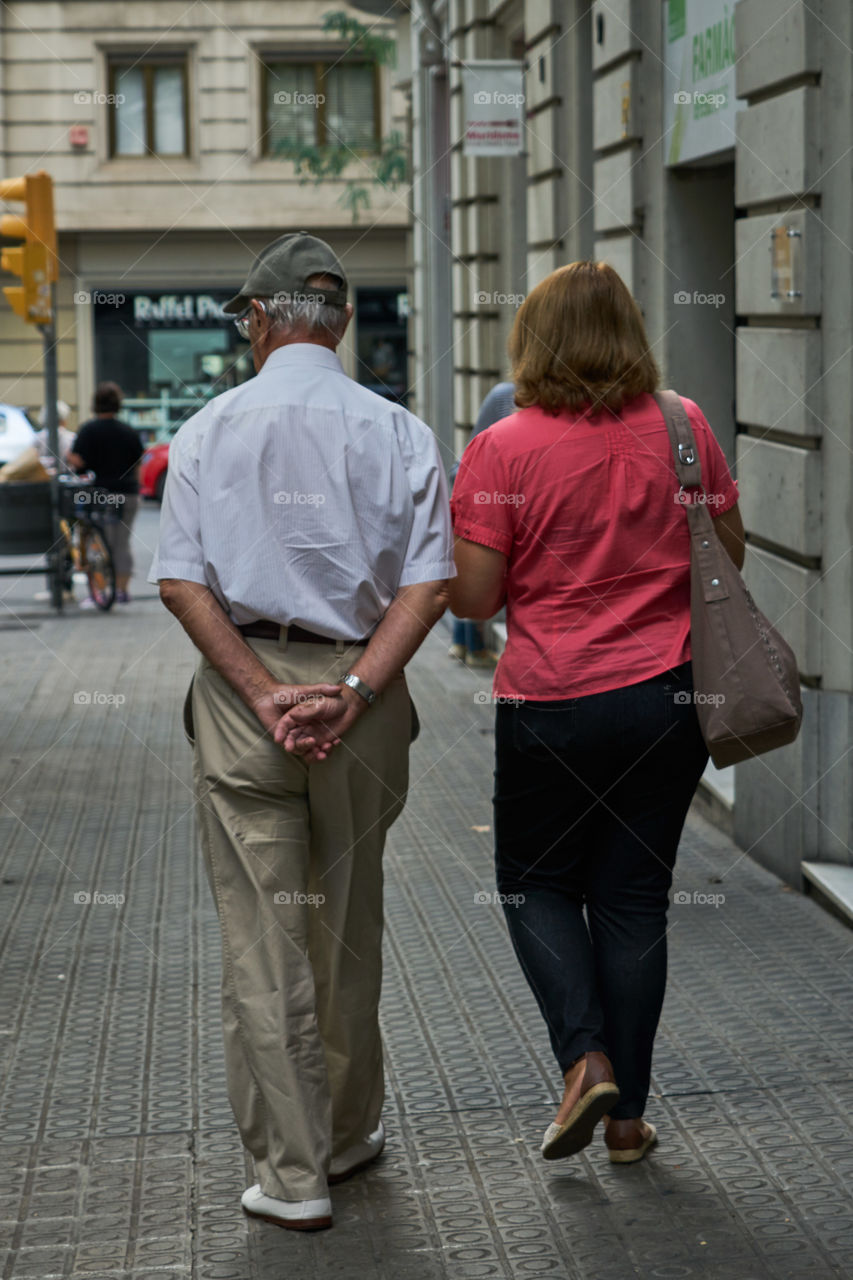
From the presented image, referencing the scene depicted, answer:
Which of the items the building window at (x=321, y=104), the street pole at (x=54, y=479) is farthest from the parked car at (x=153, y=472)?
the street pole at (x=54, y=479)

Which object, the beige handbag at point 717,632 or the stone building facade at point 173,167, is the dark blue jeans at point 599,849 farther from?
the stone building facade at point 173,167

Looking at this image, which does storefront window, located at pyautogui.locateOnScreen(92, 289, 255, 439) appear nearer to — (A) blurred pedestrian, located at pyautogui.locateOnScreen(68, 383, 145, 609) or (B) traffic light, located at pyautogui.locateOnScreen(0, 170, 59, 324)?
(A) blurred pedestrian, located at pyautogui.locateOnScreen(68, 383, 145, 609)

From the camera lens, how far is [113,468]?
16.2 metres

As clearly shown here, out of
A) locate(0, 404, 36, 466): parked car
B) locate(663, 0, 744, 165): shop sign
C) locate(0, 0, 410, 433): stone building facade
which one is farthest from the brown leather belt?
locate(0, 0, 410, 433): stone building facade

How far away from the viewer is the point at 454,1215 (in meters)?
3.68

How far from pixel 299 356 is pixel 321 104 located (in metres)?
26.7

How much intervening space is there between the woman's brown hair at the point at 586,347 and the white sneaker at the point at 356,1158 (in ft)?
5.26

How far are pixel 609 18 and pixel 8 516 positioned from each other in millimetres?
7971

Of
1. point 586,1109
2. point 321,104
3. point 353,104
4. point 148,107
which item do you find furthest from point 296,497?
point 148,107

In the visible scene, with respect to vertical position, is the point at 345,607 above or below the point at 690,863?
above

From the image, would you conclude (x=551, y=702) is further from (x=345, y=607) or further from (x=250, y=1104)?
(x=250, y=1104)

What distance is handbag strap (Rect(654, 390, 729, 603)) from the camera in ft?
12.1

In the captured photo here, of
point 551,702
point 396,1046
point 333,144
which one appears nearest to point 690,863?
point 396,1046

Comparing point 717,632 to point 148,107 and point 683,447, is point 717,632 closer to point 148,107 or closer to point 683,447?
point 683,447
